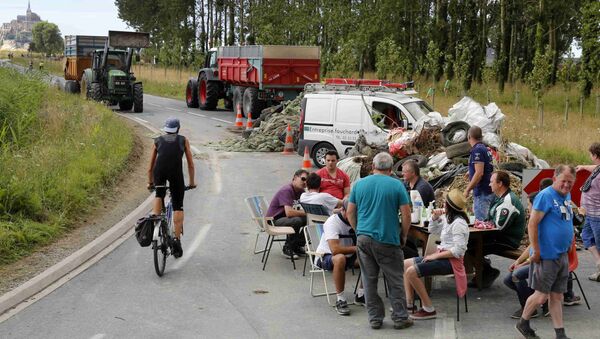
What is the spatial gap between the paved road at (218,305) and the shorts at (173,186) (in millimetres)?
840

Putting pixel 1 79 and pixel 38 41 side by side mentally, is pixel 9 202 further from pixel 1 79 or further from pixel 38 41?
pixel 38 41

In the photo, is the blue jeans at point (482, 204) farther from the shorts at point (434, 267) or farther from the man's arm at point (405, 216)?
the man's arm at point (405, 216)

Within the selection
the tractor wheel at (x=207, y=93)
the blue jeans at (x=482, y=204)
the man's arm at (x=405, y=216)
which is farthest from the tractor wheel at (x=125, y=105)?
the man's arm at (x=405, y=216)

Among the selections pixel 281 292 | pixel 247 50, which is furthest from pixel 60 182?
pixel 247 50

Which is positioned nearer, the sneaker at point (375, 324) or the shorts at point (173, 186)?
the sneaker at point (375, 324)

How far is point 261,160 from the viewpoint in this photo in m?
22.3

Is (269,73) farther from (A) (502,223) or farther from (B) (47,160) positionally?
(A) (502,223)

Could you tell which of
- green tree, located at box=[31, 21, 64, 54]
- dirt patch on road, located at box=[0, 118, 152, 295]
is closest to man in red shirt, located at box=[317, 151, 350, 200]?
dirt patch on road, located at box=[0, 118, 152, 295]

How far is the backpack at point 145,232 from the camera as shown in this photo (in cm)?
1066

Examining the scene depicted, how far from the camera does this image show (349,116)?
1967 cm

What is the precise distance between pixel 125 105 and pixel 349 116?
1885 centimetres

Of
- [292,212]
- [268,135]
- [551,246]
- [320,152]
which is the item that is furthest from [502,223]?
[268,135]

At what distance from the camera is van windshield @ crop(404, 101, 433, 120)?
19266mm

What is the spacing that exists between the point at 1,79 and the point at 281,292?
20520 mm
